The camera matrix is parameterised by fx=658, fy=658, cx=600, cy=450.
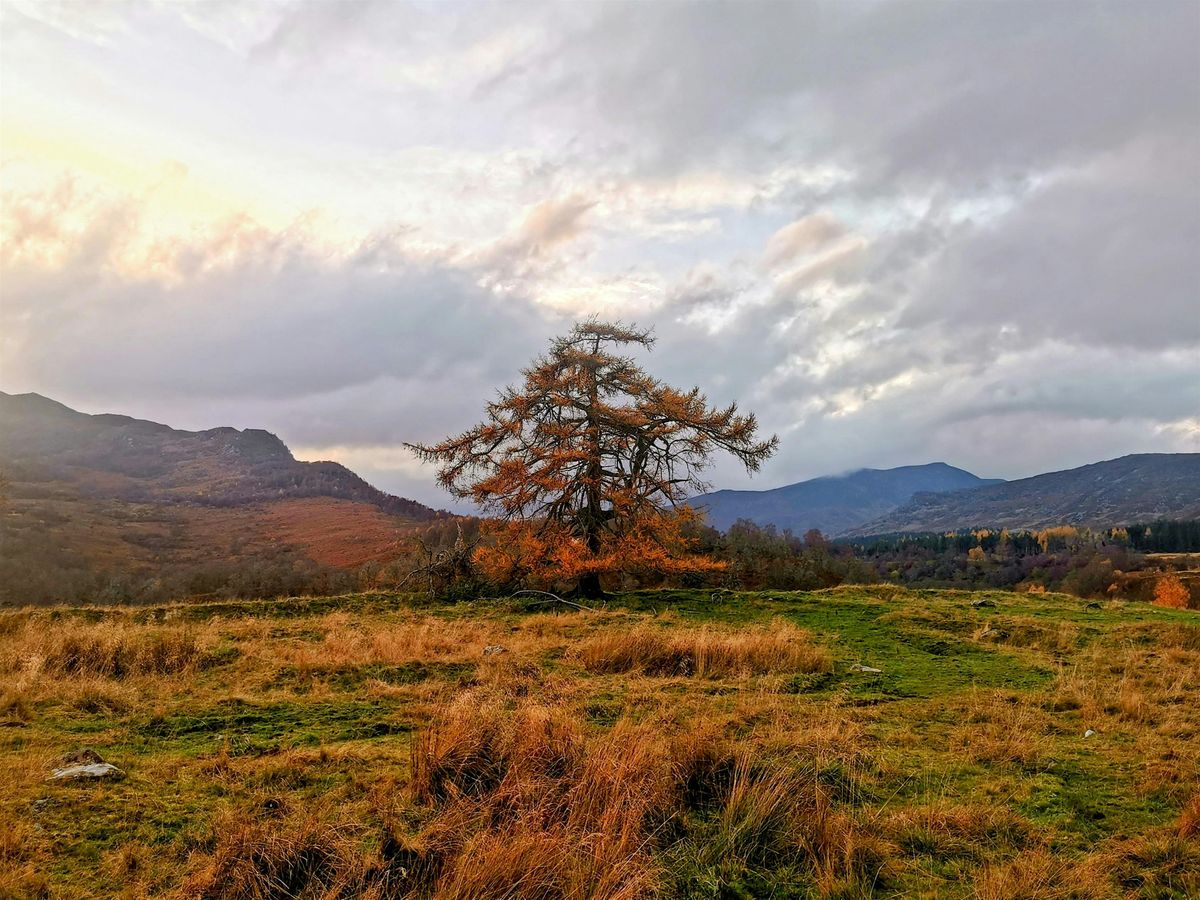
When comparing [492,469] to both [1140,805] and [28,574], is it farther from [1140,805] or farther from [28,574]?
[28,574]

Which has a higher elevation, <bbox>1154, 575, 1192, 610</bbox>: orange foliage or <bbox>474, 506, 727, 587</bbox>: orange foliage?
<bbox>474, 506, 727, 587</bbox>: orange foliage

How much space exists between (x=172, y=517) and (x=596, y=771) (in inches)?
5775

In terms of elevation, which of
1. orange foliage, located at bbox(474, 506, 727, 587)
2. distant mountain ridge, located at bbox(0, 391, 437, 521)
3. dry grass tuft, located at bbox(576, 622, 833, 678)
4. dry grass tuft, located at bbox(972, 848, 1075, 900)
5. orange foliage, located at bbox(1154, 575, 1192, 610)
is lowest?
orange foliage, located at bbox(1154, 575, 1192, 610)

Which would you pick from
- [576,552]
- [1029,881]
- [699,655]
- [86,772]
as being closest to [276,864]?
[86,772]

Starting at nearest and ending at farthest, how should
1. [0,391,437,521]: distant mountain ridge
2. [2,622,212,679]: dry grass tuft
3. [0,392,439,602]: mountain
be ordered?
[2,622,212,679]: dry grass tuft → [0,392,439,602]: mountain → [0,391,437,521]: distant mountain ridge

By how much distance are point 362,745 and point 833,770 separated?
4622 millimetres

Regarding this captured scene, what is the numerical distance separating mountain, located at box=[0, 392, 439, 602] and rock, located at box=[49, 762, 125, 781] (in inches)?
2054

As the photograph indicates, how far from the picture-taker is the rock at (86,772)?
5.55m

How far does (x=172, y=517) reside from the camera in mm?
126250

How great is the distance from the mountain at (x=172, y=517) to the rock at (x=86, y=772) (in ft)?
171

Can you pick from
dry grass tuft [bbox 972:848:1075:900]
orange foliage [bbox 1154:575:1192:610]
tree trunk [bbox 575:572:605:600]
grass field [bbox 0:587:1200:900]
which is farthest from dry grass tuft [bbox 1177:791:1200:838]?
orange foliage [bbox 1154:575:1192:610]

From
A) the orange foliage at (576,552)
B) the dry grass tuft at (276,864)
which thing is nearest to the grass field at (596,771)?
the dry grass tuft at (276,864)

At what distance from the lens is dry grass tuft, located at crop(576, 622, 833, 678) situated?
438 inches

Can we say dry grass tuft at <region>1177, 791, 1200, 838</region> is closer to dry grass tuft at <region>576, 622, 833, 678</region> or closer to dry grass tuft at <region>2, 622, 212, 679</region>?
dry grass tuft at <region>576, 622, 833, 678</region>
